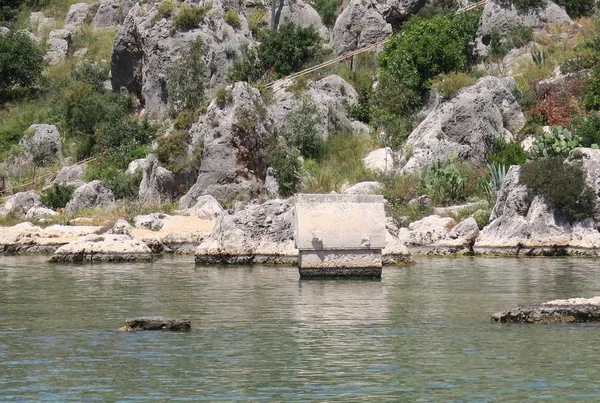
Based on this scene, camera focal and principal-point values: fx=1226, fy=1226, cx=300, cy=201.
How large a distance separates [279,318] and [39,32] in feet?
205

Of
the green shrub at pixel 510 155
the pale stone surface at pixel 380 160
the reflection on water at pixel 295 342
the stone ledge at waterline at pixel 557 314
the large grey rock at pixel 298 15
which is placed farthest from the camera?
the large grey rock at pixel 298 15

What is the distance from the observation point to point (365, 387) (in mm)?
15125

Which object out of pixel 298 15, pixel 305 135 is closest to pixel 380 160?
pixel 305 135

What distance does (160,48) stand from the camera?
6378 cm

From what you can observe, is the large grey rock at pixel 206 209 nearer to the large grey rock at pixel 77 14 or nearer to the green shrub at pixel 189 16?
the green shrub at pixel 189 16

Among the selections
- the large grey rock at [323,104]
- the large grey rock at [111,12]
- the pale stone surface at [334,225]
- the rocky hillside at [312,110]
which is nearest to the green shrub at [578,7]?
the rocky hillside at [312,110]

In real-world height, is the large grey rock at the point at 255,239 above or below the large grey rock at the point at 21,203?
Answer: below

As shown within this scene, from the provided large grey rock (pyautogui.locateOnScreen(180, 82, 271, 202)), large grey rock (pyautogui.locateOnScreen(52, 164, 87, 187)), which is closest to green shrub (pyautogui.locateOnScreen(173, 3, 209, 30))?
large grey rock (pyautogui.locateOnScreen(52, 164, 87, 187))

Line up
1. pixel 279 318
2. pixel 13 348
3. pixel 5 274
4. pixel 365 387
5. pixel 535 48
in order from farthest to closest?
pixel 535 48 < pixel 5 274 < pixel 279 318 < pixel 13 348 < pixel 365 387

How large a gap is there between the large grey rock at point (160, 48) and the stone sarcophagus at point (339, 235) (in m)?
32.9

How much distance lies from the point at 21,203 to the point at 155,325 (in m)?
33.7

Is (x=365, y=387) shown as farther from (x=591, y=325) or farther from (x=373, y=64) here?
(x=373, y=64)

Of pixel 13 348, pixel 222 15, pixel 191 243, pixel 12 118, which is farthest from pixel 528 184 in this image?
pixel 12 118

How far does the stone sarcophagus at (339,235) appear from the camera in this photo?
96.4ft
